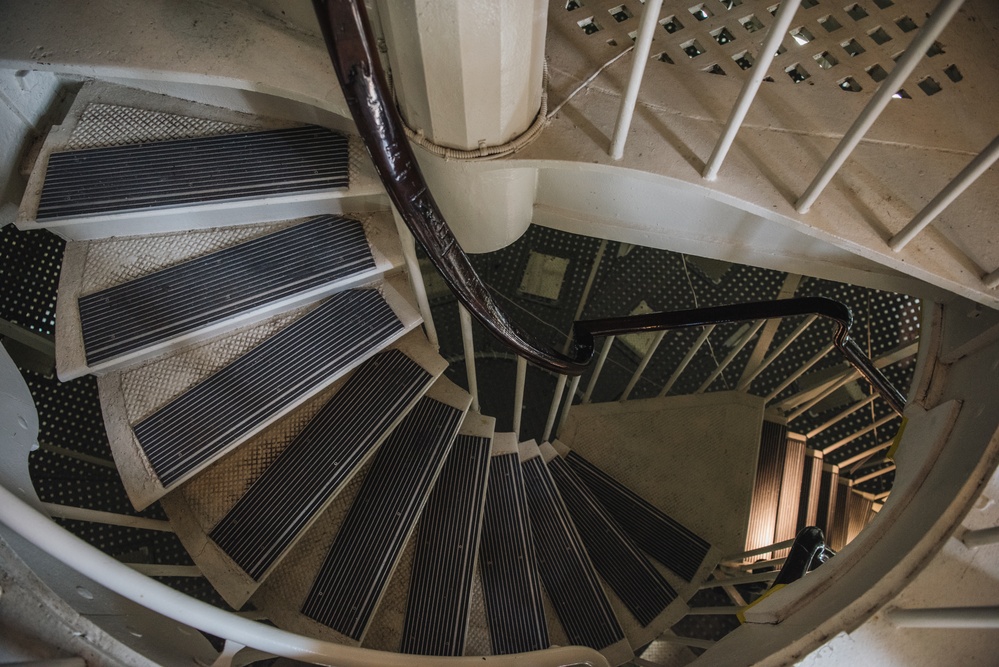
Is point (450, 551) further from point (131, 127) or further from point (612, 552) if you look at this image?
point (131, 127)

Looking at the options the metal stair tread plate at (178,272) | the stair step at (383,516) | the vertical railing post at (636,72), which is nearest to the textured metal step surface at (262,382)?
the metal stair tread plate at (178,272)

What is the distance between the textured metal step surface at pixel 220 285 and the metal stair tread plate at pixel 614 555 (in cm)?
171

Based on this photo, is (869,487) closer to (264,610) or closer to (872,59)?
(872,59)

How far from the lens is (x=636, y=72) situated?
4.81 feet

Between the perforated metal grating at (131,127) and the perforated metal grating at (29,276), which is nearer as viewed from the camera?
the perforated metal grating at (131,127)

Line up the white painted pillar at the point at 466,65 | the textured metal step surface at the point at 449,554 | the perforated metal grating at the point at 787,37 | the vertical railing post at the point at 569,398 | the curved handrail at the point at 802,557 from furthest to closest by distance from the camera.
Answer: the vertical railing post at the point at 569,398 → the textured metal step surface at the point at 449,554 → the curved handrail at the point at 802,557 → the perforated metal grating at the point at 787,37 → the white painted pillar at the point at 466,65

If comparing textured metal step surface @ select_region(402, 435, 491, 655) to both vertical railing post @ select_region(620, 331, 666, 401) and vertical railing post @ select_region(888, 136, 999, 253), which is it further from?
vertical railing post @ select_region(888, 136, 999, 253)

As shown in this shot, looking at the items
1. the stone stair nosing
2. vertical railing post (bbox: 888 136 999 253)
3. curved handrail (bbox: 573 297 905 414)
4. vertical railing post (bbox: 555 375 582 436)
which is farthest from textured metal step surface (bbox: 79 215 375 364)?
vertical railing post (bbox: 888 136 999 253)

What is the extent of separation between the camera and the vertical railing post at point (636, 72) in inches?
51.2

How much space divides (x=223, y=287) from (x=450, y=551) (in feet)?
5.00

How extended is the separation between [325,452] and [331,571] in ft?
1.72

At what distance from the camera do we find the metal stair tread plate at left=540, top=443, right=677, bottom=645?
3.32m

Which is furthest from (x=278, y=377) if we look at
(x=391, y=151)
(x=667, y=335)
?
(x=667, y=335)

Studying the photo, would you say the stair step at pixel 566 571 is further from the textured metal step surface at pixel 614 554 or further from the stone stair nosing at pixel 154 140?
the stone stair nosing at pixel 154 140
